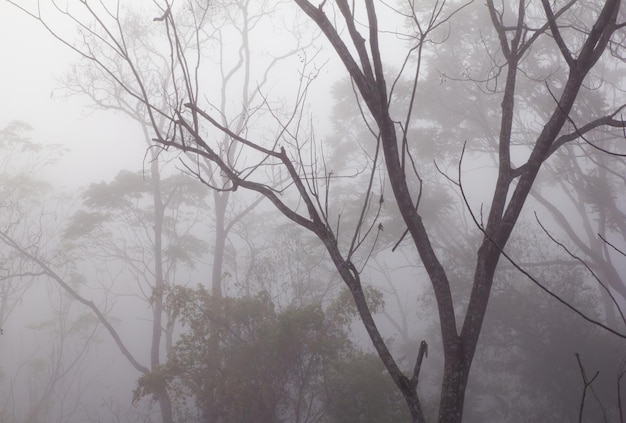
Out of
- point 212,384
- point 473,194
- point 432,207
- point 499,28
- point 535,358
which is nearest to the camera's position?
point 499,28

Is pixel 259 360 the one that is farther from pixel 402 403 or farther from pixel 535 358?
pixel 535 358

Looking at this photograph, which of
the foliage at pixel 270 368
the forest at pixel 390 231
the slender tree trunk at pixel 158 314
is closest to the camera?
the forest at pixel 390 231

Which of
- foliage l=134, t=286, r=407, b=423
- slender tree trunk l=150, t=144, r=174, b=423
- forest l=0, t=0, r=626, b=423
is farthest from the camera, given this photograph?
slender tree trunk l=150, t=144, r=174, b=423

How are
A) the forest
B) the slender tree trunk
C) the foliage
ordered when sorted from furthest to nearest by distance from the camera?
the slender tree trunk < the foliage < the forest

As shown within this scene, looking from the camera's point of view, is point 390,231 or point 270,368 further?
point 390,231

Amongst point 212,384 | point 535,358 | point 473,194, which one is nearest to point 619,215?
point 535,358

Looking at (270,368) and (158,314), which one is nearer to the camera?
(270,368)

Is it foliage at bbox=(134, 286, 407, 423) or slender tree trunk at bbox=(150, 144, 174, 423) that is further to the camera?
slender tree trunk at bbox=(150, 144, 174, 423)

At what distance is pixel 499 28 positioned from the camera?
2.46m

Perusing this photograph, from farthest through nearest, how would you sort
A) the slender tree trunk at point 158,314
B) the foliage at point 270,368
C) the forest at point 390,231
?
the slender tree trunk at point 158,314
the foliage at point 270,368
the forest at point 390,231

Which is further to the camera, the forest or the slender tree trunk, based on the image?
the slender tree trunk

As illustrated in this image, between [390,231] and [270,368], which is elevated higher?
[390,231]

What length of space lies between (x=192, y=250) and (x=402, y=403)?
11.2 metres

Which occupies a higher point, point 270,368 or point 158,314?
point 158,314
